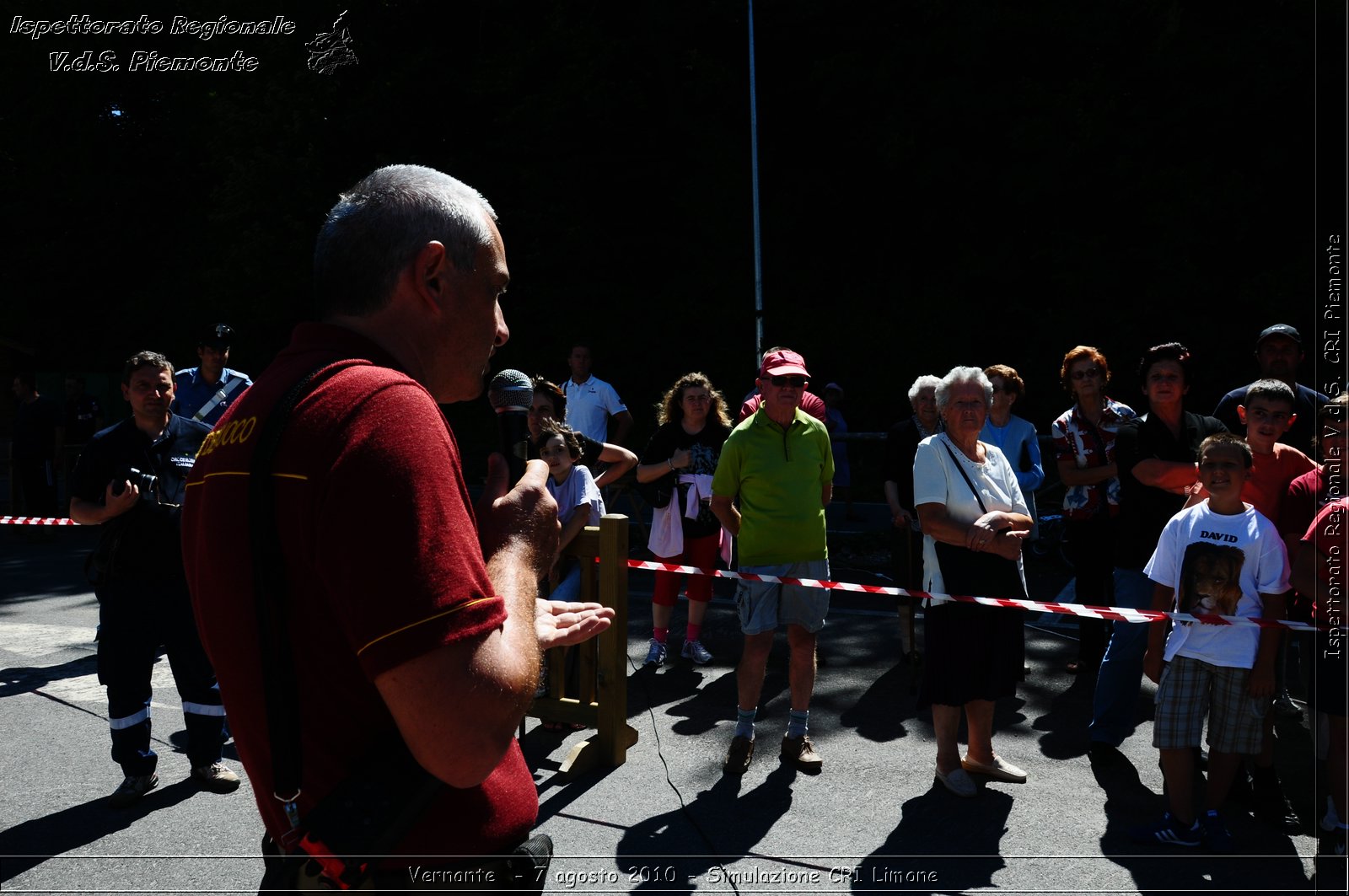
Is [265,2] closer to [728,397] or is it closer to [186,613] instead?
[728,397]

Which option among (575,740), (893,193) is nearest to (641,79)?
(893,193)

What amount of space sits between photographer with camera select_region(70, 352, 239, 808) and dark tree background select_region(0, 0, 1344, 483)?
17121 millimetres

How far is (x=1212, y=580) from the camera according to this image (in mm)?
4340

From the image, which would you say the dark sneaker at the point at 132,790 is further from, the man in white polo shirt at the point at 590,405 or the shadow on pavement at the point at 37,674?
the man in white polo shirt at the point at 590,405

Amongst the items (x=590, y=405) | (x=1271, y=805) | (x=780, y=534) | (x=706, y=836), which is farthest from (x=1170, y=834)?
(x=590, y=405)

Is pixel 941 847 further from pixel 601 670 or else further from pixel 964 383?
Result: pixel 964 383

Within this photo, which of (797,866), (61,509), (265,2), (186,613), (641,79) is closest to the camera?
(797,866)

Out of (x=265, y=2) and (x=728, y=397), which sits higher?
(x=265, y=2)

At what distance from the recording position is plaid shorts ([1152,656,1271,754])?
4203 millimetres

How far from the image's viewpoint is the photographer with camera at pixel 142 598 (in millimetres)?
4930

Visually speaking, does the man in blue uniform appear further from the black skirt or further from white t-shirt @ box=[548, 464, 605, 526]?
the black skirt

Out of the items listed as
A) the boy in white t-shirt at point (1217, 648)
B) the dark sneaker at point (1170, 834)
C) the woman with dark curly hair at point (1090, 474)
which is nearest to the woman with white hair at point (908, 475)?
the woman with dark curly hair at point (1090, 474)

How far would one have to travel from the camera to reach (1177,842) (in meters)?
4.21

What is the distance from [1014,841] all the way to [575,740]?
2363mm
